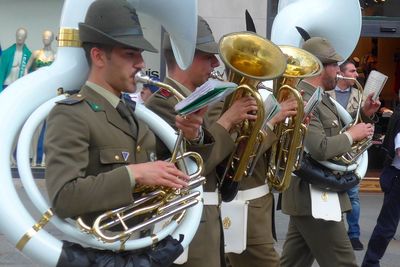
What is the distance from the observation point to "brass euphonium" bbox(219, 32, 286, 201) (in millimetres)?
3787

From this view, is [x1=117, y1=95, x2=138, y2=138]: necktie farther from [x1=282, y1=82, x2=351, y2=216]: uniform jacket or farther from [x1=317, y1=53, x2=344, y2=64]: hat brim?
[x1=317, y1=53, x2=344, y2=64]: hat brim

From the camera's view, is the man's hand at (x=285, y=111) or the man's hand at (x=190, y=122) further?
the man's hand at (x=285, y=111)

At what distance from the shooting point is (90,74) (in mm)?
3070

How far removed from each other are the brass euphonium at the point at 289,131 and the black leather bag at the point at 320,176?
38cm

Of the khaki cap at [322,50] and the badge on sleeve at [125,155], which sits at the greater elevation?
the badge on sleeve at [125,155]

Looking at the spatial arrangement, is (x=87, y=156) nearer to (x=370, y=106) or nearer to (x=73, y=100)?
(x=73, y=100)

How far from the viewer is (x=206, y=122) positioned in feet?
13.1

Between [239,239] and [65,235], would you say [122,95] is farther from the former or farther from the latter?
[239,239]

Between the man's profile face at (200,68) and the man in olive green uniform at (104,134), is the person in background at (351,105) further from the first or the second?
the man in olive green uniform at (104,134)

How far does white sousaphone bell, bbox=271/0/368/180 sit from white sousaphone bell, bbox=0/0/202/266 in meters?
2.06

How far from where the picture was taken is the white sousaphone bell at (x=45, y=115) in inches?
110

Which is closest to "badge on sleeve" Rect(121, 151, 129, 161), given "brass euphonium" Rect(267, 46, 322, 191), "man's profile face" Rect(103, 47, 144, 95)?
"man's profile face" Rect(103, 47, 144, 95)

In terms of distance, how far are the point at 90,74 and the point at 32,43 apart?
303 inches

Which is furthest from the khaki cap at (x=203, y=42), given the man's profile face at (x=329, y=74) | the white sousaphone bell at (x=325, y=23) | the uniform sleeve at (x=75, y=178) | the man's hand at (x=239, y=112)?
the white sousaphone bell at (x=325, y=23)
